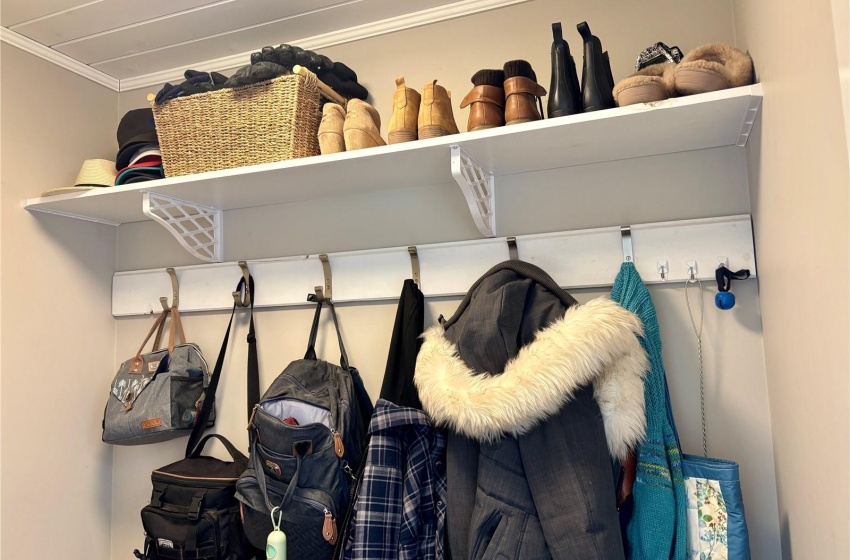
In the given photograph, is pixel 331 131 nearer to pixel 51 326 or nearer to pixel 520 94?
pixel 520 94

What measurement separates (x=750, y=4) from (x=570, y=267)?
0.60 meters

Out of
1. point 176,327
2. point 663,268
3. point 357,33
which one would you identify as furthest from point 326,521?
point 357,33

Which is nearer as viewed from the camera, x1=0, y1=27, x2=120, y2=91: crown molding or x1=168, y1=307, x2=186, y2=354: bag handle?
x1=0, y1=27, x2=120, y2=91: crown molding

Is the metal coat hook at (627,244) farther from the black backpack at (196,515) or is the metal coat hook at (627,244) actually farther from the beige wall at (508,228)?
the black backpack at (196,515)

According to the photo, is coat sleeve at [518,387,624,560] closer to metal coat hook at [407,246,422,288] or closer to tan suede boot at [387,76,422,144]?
metal coat hook at [407,246,422,288]

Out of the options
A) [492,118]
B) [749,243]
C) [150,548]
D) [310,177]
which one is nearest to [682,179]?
[749,243]

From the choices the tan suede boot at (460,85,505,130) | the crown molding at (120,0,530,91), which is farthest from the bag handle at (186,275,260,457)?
the tan suede boot at (460,85,505,130)

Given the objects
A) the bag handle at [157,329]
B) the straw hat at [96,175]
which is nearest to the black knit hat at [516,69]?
the straw hat at [96,175]

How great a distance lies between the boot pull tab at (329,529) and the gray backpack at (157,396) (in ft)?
1.80

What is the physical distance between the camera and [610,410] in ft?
3.53

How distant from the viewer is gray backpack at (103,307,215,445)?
1548 millimetres

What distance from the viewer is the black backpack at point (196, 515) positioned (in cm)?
139

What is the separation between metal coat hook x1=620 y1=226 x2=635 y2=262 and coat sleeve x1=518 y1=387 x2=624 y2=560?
350mm

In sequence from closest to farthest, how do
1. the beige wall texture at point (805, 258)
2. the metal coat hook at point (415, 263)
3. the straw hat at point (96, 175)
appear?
1. the beige wall texture at point (805, 258)
2. the metal coat hook at point (415, 263)
3. the straw hat at point (96, 175)
